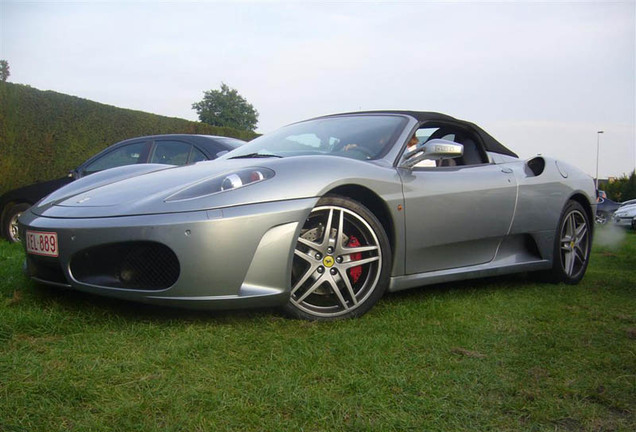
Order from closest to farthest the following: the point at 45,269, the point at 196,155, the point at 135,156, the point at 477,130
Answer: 1. the point at 45,269
2. the point at 477,130
3. the point at 196,155
4. the point at 135,156

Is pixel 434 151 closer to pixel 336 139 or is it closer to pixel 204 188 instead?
pixel 336 139

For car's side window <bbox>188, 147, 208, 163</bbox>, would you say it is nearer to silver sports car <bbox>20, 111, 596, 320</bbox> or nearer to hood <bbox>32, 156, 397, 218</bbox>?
silver sports car <bbox>20, 111, 596, 320</bbox>

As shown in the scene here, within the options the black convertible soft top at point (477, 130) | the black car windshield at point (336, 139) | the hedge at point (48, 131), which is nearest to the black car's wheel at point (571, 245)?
the black convertible soft top at point (477, 130)

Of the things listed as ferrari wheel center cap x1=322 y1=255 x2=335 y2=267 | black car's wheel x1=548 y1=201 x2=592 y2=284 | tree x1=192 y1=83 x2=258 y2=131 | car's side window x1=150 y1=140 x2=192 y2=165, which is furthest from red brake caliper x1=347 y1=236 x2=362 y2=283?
tree x1=192 y1=83 x2=258 y2=131

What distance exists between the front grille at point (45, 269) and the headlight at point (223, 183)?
67 cm

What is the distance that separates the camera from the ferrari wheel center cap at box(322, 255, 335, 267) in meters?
3.06

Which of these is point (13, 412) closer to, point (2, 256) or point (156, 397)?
point (156, 397)

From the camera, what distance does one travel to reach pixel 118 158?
7027mm

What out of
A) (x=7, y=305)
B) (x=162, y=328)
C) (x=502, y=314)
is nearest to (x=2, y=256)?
(x=7, y=305)

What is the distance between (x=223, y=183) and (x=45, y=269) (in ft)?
3.39

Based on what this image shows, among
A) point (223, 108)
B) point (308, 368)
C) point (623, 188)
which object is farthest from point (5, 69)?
point (308, 368)

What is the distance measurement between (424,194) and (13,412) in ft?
8.02

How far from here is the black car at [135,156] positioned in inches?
257

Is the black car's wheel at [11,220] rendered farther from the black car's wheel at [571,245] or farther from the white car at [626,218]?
the white car at [626,218]
